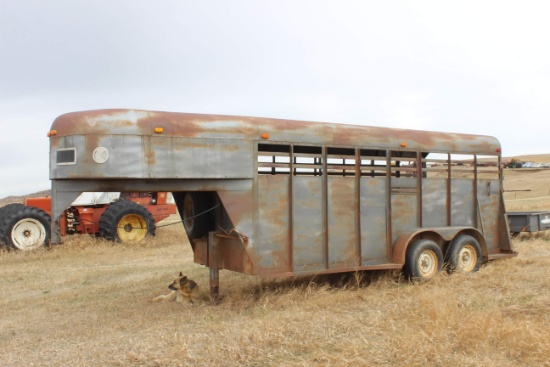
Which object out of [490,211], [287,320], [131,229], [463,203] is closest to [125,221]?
[131,229]

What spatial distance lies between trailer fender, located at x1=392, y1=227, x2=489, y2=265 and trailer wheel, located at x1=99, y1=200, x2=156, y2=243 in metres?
10.0

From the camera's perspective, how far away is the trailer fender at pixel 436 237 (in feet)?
31.0

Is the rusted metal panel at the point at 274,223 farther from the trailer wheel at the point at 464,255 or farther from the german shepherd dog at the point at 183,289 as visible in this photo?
the trailer wheel at the point at 464,255

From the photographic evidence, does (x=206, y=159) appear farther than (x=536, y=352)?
Yes

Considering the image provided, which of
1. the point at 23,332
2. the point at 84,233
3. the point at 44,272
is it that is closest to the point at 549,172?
the point at 84,233

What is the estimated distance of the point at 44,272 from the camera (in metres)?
13.2

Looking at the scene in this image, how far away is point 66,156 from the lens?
7.50m

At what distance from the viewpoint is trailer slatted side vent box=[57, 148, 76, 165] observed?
7.46 meters

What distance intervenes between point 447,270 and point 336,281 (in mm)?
2110

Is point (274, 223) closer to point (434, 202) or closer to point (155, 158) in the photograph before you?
point (155, 158)

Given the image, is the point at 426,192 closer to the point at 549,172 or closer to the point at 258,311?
the point at 258,311

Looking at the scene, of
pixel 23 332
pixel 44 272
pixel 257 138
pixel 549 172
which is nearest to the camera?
pixel 23 332

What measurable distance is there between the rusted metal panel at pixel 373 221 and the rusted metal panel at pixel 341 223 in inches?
8.4

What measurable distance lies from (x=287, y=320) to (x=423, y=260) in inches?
148
